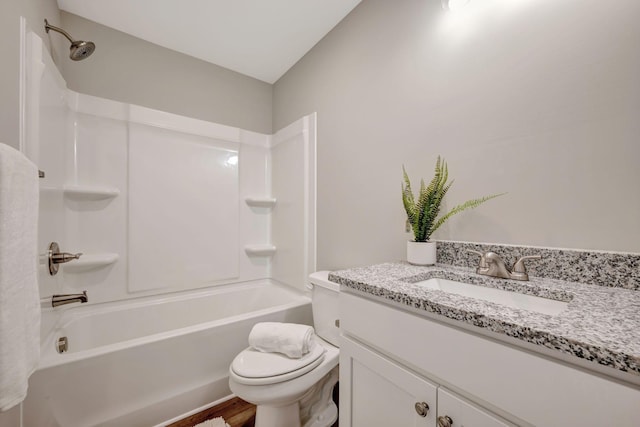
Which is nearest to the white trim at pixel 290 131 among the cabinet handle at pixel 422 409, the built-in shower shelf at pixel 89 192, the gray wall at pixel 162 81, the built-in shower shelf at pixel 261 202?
the gray wall at pixel 162 81

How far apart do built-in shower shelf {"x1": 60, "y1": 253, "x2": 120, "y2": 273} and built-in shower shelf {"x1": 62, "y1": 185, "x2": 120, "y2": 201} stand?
0.39 metres

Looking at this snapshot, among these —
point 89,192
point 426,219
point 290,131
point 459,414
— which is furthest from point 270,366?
point 290,131

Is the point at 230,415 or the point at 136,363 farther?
the point at 230,415

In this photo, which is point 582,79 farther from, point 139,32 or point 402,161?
point 139,32

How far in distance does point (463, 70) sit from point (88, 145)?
2312mm

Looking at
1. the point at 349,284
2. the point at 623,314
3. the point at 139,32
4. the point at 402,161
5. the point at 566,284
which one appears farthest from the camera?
the point at 139,32

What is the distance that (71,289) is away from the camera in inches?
64.5

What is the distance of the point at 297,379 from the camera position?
1129mm

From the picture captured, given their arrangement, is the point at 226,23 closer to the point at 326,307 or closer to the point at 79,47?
the point at 79,47

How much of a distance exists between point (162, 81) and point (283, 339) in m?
2.12

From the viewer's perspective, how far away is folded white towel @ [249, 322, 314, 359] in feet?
3.93

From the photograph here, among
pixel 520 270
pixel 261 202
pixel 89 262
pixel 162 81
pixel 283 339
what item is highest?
pixel 162 81

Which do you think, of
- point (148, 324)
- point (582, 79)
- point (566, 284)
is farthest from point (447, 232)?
point (148, 324)

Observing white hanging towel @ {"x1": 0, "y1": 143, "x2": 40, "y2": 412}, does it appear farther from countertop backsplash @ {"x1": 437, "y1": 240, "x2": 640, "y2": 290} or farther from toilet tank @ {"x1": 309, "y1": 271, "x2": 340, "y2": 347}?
countertop backsplash @ {"x1": 437, "y1": 240, "x2": 640, "y2": 290}
